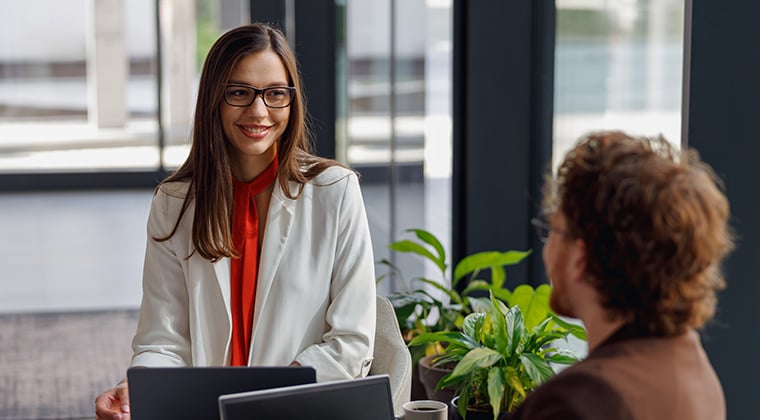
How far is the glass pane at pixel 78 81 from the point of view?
1108 centimetres

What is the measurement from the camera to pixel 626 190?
117cm

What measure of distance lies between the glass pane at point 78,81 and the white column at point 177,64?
21cm

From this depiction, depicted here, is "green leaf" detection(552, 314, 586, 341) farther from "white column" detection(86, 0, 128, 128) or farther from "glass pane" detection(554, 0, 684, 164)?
"white column" detection(86, 0, 128, 128)

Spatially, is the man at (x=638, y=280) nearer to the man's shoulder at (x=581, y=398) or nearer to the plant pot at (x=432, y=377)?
the man's shoulder at (x=581, y=398)

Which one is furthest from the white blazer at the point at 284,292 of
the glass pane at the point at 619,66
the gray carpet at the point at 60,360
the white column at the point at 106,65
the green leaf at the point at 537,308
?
the white column at the point at 106,65

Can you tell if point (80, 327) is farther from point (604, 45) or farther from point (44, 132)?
point (44, 132)

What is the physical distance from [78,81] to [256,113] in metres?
9.71

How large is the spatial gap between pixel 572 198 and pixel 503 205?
2.51 meters

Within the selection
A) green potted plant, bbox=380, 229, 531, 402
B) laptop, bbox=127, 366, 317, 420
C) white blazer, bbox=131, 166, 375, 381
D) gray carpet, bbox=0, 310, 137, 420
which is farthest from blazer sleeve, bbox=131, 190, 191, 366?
gray carpet, bbox=0, 310, 137, 420

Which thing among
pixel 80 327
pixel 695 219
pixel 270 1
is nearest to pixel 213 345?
pixel 695 219

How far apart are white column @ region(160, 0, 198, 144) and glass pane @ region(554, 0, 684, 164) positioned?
7938 millimetres

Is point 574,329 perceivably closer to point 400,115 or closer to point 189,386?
point 189,386

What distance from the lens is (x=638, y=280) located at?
118 centimetres

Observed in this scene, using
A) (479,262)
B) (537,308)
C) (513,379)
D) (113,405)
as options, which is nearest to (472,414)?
(513,379)
